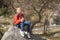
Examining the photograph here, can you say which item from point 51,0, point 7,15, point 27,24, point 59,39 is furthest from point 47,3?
point 7,15

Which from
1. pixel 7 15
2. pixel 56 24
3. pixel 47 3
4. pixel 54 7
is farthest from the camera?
pixel 7 15

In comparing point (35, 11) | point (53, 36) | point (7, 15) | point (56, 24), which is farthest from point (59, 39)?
point (7, 15)

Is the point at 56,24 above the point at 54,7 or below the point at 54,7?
below

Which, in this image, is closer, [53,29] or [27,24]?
[27,24]

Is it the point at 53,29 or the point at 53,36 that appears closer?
the point at 53,36

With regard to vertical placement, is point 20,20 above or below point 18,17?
below

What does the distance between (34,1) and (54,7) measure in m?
2.36

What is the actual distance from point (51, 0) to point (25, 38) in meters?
10.1

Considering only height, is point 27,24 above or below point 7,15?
above

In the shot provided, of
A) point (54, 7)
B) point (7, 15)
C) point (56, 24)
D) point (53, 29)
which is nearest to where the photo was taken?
point (54, 7)

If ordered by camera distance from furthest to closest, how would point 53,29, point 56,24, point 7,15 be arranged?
point 7,15 → point 56,24 → point 53,29

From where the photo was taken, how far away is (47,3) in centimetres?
2133

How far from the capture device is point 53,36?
23719 millimetres

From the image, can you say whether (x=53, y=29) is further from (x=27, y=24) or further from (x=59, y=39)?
(x=27, y=24)
